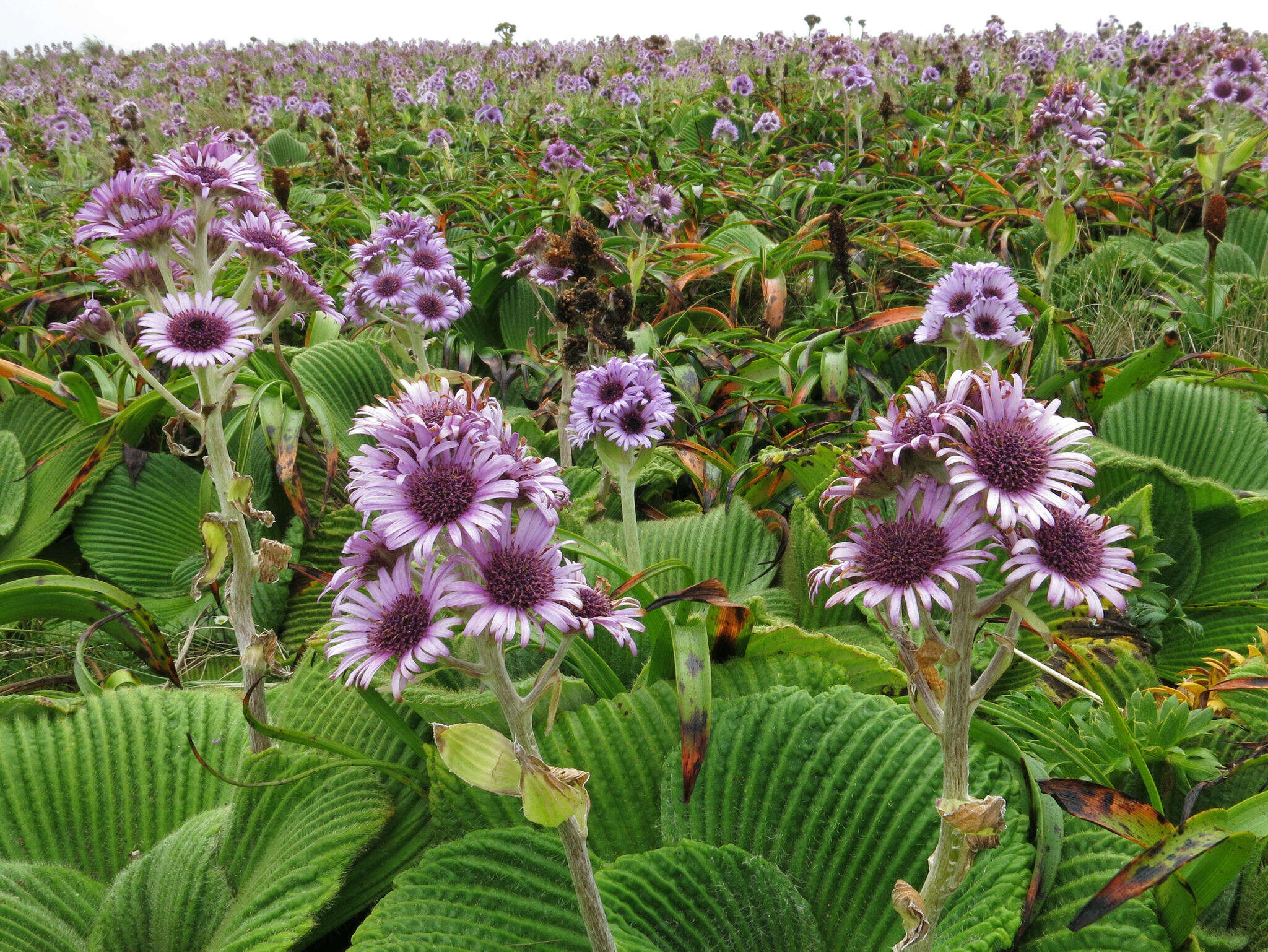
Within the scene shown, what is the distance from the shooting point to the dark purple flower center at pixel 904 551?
866mm

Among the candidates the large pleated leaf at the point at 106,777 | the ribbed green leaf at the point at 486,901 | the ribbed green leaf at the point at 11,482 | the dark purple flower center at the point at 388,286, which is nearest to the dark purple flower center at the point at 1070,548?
the ribbed green leaf at the point at 486,901

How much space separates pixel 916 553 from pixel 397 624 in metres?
0.60

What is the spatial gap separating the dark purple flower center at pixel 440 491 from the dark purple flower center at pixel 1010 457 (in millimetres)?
562

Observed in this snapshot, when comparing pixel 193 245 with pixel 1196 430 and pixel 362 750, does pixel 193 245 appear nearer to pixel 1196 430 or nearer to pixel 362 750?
pixel 362 750

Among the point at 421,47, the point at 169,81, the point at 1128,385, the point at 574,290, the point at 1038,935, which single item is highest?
the point at 421,47

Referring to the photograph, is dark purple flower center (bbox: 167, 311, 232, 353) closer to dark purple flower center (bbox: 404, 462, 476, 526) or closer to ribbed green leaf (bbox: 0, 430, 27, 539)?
dark purple flower center (bbox: 404, 462, 476, 526)

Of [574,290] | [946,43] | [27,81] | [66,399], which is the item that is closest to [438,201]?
[66,399]

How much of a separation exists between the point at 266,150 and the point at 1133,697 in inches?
342

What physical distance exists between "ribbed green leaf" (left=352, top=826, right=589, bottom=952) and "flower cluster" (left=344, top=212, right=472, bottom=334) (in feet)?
6.19

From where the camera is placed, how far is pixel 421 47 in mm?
17422

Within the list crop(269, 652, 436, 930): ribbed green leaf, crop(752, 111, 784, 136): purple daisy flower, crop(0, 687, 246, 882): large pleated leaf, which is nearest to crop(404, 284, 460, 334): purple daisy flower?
crop(269, 652, 436, 930): ribbed green leaf

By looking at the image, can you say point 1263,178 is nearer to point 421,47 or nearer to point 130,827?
point 130,827

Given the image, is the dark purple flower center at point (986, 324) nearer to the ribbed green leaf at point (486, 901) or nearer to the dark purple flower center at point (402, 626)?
the ribbed green leaf at point (486, 901)

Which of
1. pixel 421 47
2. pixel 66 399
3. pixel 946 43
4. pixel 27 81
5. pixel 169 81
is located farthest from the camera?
pixel 421 47
